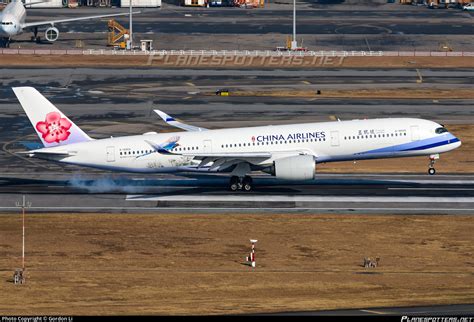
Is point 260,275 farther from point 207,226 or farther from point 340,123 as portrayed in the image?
point 340,123

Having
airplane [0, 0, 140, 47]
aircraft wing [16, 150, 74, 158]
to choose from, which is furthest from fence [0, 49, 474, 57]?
Answer: aircraft wing [16, 150, 74, 158]

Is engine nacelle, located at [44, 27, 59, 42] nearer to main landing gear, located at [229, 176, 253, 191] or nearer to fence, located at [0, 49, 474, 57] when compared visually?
fence, located at [0, 49, 474, 57]

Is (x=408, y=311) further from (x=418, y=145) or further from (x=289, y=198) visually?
(x=418, y=145)

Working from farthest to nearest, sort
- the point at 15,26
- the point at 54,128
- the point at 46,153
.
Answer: the point at 15,26 < the point at 54,128 < the point at 46,153

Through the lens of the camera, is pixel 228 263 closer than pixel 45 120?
Yes

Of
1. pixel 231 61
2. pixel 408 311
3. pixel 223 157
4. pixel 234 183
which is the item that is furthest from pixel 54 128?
pixel 231 61

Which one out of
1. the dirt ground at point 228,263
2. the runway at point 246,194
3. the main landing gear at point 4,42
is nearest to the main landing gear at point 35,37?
the main landing gear at point 4,42
